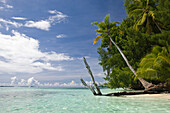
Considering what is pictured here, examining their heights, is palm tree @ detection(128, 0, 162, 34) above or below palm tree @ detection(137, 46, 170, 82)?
above

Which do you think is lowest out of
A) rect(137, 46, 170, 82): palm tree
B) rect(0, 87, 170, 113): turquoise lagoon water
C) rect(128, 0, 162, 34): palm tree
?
rect(0, 87, 170, 113): turquoise lagoon water

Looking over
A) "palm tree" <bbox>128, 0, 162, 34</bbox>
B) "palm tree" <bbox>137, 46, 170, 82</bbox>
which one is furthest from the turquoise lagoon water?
"palm tree" <bbox>128, 0, 162, 34</bbox>

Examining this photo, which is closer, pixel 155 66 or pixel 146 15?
pixel 155 66

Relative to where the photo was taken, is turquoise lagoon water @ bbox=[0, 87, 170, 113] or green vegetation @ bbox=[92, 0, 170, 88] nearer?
turquoise lagoon water @ bbox=[0, 87, 170, 113]

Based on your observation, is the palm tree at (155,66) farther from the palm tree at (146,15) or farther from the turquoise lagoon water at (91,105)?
the palm tree at (146,15)

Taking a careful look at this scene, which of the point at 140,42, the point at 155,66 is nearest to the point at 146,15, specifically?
the point at 140,42

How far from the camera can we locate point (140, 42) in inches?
826

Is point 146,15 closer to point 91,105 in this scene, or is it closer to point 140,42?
point 140,42

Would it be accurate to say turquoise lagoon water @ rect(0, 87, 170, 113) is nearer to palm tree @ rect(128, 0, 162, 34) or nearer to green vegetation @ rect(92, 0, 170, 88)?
green vegetation @ rect(92, 0, 170, 88)

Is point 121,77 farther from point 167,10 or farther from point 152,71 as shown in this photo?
point 167,10

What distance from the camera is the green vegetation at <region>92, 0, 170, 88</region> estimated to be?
13391mm

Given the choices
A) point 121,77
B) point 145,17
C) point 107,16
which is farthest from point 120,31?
point 121,77

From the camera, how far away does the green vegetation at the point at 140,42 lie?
43.9ft

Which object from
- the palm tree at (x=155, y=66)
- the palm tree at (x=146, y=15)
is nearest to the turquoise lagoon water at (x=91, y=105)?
the palm tree at (x=155, y=66)
